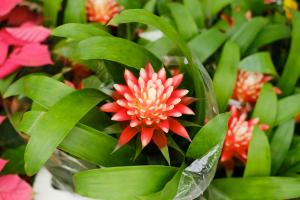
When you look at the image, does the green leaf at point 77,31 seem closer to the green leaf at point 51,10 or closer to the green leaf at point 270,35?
the green leaf at point 51,10

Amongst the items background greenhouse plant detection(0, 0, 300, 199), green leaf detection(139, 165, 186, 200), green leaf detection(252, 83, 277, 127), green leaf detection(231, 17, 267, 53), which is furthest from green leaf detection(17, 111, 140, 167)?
green leaf detection(231, 17, 267, 53)

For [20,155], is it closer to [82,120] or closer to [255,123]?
[82,120]

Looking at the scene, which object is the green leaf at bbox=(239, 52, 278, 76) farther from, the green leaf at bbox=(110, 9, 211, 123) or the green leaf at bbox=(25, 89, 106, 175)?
the green leaf at bbox=(25, 89, 106, 175)

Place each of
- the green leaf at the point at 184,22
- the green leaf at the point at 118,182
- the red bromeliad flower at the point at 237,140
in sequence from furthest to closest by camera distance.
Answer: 1. the green leaf at the point at 184,22
2. the red bromeliad flower at the point at 237,140
3. the green leaf at the point at 118,182

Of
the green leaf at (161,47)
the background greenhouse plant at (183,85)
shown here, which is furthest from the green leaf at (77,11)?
the green leaf at (161,47)

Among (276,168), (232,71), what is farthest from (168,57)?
(276,168)

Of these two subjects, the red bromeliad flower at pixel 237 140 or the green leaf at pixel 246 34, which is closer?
the red bromeliad flower at pixel 237 140
